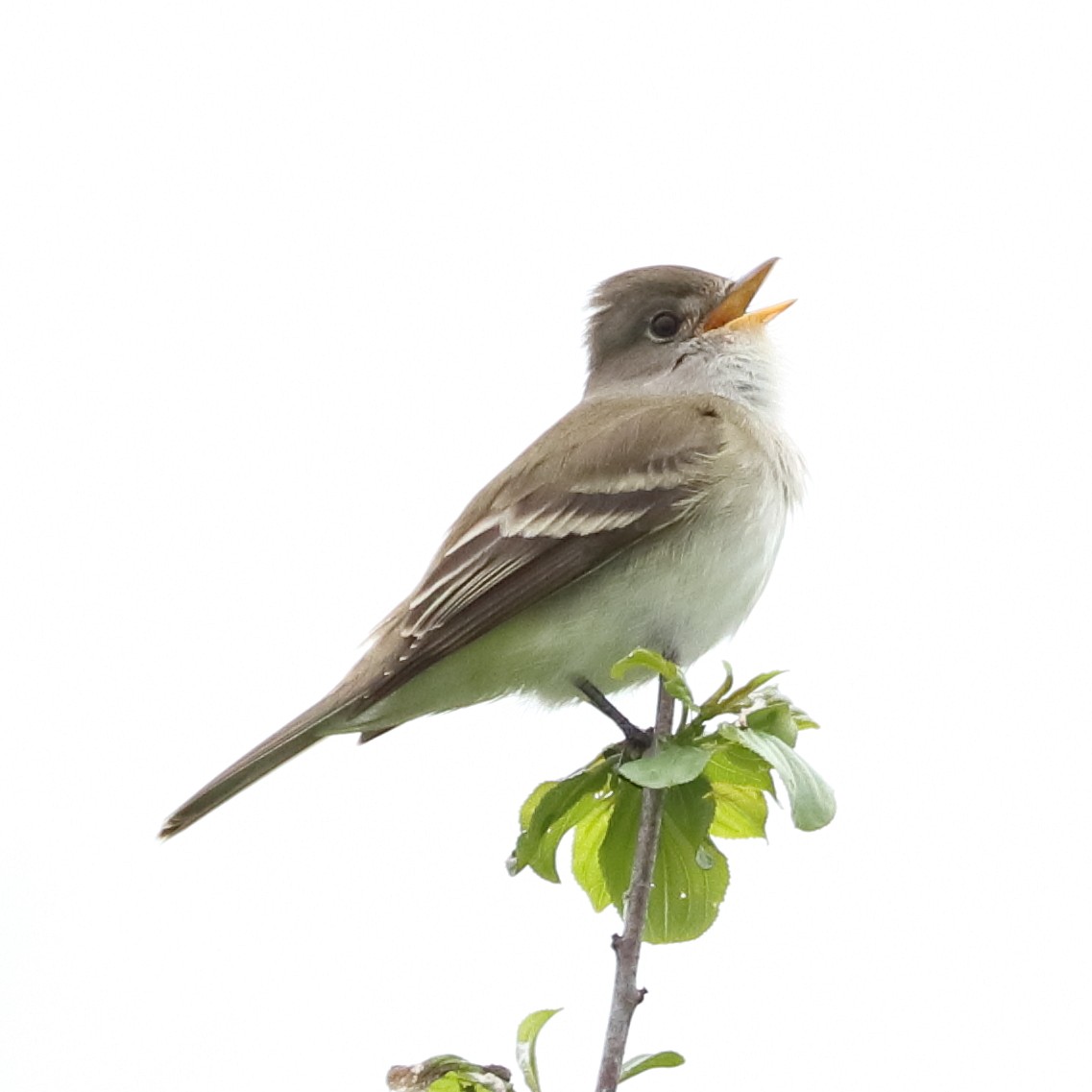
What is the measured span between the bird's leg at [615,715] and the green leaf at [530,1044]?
1.11 metres

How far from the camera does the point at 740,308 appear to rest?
6215 millimetres

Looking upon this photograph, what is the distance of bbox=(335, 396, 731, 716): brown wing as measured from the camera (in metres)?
5.02

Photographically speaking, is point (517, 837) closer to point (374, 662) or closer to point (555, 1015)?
point (555, 1015)

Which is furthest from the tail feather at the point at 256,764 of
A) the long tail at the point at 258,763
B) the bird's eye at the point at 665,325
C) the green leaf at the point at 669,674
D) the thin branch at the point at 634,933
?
the bird's eye at the point at 665,325

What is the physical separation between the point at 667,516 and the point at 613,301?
158cm

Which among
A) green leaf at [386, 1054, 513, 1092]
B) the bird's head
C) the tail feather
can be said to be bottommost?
green leaf at [386, 1054, 513, 1092]

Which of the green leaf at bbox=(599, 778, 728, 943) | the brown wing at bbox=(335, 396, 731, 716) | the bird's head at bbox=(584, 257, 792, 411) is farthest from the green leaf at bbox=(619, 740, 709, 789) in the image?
the bird's head at bbox=(584, 257, 792, 411)

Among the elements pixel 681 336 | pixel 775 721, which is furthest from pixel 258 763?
pixel 681 336

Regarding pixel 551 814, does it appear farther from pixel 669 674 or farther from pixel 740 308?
pixel 740 308

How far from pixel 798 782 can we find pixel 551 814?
0.67 meters

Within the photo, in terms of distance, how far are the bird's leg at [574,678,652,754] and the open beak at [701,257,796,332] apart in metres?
1.57

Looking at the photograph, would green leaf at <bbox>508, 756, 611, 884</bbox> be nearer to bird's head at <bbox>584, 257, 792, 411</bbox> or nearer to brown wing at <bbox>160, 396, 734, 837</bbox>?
brown wing at <bbox>160, 396, 734, 837</bbox>

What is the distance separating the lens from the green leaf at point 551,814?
398 centimetres

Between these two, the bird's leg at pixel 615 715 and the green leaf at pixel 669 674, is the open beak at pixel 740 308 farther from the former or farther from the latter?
the green leaf at pixel 669 674
